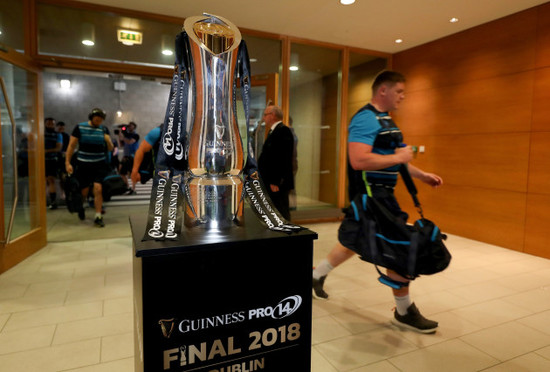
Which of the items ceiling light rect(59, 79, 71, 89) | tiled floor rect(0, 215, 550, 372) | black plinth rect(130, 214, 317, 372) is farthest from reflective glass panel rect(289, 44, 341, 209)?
ceiling light rect(59, 79, 71, 89)

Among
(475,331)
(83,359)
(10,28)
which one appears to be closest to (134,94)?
(10,28)

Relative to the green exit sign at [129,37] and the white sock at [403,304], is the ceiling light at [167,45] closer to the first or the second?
the green exit sign at [129,37]

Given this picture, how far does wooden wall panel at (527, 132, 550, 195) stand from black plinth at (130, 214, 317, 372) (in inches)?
143

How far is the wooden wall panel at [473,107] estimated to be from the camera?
377 cm

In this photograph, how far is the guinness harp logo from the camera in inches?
35.1

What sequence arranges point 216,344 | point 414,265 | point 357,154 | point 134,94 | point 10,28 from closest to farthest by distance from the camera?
point 216,344 < point 414,265 < point 357,154 < point 10,28 < point 134,94

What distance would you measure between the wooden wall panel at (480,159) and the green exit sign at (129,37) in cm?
393

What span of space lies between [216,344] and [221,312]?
9 centimetres

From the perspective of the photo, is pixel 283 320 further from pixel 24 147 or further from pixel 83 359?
pixel 24 147

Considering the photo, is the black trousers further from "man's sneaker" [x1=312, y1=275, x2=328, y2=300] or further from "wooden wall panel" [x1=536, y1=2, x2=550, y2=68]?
"wooden wall panel" [x1=536, y1=2, x2=550, y2=68]

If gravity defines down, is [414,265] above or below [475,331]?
above

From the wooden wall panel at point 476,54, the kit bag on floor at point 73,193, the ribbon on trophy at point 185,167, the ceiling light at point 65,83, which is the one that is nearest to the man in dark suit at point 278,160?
the ribbon on trophy at point 185,167

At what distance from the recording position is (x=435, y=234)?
67.5 inches

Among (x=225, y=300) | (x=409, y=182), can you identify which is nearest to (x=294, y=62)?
(x=409, y=182)
